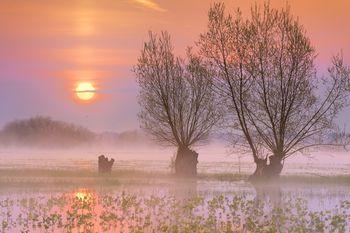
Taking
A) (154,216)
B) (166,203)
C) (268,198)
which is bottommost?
(154,216)

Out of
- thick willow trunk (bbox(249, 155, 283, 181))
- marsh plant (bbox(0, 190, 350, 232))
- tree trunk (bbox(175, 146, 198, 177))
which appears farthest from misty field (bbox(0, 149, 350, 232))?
tree trunk (bbox(175, 146, 198, 177))

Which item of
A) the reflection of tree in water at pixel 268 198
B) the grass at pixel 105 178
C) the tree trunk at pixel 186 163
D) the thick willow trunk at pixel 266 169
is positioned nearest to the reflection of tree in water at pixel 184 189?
the grass at pixel 105 178

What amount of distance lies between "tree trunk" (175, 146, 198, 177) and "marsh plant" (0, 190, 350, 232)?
17472 mm

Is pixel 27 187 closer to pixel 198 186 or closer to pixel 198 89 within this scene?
pixel 198 186

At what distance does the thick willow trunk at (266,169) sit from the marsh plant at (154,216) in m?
13.0

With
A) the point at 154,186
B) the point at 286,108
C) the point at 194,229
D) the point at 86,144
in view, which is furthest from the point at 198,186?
the point at 86,144

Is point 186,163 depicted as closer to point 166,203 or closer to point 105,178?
point 105,178

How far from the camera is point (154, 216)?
23.9 metres

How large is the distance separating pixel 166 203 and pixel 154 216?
13.9 feet

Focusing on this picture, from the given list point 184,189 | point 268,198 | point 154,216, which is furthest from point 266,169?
point 154,216

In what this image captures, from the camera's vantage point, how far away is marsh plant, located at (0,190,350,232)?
67.3ft

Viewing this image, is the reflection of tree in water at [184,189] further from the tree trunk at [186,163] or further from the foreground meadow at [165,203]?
the tree trunk at [186,163]

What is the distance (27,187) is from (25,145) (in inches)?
4887

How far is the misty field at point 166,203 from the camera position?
2108 cm
